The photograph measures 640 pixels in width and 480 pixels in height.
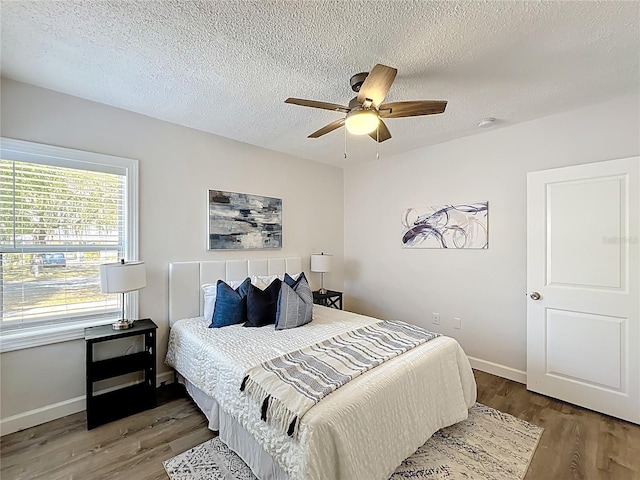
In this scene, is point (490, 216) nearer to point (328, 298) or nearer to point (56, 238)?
point (328, 298)

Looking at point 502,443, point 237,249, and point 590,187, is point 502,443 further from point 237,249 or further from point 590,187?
point 237,249

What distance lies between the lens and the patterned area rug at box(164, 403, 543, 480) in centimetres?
178

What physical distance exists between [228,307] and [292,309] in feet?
1.97

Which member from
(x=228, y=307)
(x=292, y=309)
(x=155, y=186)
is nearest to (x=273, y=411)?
(x=292, y=309)

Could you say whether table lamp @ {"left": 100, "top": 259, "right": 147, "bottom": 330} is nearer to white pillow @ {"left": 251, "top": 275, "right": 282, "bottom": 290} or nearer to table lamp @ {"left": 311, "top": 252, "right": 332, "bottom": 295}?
white pillow @ {"left": 251, "top": 275, "right": 282, "bottom": 290}

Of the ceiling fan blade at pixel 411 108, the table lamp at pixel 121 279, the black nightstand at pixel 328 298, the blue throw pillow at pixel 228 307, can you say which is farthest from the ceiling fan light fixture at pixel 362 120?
the black nightstand at pixel 328 298

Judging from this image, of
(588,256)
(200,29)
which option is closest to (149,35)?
(200,29)

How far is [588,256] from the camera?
2.44 metres

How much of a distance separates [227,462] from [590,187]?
3.43 m

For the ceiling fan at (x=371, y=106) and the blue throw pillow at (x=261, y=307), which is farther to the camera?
the blue throw pillow at (x=261, y=307)

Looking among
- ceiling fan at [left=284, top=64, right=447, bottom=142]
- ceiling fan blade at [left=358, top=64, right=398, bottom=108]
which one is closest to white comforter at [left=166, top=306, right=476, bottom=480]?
ceiling fan at [left=284, top=64, right=447, bottom=142]

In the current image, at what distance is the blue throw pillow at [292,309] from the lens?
2.65 meters

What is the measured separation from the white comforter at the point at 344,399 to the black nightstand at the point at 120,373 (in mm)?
234

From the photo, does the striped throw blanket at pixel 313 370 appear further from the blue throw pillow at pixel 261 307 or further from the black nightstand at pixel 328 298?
the black nightstand at pixel 328 298
